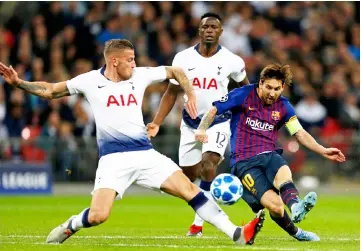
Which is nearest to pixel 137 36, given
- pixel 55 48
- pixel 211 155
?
pixel 55 48

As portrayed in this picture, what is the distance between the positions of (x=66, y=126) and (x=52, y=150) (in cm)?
61

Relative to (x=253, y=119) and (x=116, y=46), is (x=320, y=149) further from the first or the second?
(x=116, y=46)

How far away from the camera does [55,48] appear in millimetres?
25078

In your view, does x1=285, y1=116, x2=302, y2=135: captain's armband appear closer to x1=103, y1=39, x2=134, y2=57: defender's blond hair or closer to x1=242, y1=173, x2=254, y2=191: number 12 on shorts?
x1=242, y1=173, x2=254, y2=191: number 12 on shorts

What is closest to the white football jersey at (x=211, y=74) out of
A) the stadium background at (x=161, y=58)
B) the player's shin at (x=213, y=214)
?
the player's shin at (x=213, y=214)

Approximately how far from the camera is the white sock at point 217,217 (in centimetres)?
1150

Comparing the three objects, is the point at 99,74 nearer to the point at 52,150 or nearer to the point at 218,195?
the point at 218,195

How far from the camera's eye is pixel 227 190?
459 inches

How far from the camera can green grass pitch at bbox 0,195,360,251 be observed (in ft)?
38.9

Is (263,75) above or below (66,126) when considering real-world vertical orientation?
above

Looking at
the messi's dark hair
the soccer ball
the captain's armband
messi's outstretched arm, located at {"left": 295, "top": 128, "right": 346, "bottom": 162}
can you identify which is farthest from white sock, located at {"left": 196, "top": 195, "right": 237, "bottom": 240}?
the messi's dark hair

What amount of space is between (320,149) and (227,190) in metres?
1.22

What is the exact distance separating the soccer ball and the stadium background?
11980mm

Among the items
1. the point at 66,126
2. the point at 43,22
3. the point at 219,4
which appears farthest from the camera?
the point at 219,4
